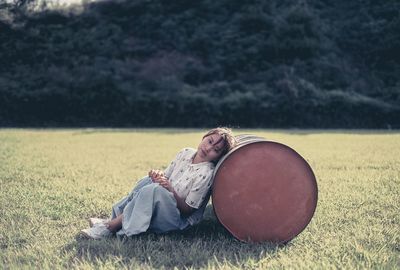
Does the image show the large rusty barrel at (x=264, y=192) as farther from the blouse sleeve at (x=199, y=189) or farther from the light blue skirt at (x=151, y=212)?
the light blue skirt at (x=151, y=212)

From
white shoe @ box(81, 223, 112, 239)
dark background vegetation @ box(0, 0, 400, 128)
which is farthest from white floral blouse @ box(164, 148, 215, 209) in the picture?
dark background vegetation @ box(0, 0, 400, 128)

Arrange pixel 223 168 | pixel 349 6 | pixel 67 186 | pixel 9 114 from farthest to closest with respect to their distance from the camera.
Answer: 1. pixel 349 6
2. pixel 9 114
3. pixel 67 186
4. pixel 223 168

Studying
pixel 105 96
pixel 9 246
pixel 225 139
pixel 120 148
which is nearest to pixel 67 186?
pixel 9 246

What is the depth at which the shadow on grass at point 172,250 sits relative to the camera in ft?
11.2

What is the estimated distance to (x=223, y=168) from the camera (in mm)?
3842

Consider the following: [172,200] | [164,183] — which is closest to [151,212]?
[172,200]

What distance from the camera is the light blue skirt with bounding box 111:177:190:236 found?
3.98m

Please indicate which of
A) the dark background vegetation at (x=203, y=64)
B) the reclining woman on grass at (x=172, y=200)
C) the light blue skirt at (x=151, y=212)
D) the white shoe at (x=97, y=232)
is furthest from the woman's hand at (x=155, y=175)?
the dark background vegetation at (x=203, y=64)

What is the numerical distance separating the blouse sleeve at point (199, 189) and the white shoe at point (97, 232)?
2.58ft

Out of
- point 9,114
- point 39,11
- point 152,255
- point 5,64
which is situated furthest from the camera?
point 39,11

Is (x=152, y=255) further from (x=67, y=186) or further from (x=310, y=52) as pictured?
(x=310, y=52)

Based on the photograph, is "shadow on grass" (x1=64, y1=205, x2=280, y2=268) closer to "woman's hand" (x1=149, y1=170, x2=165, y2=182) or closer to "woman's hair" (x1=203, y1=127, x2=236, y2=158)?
"woman's hand" (x1=149, y1=170, x2=165, y2=182)

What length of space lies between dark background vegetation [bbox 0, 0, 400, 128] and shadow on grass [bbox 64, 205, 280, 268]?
19127 millimetres

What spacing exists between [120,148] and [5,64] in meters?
19.9
